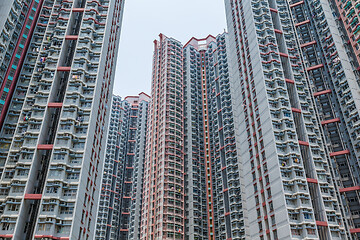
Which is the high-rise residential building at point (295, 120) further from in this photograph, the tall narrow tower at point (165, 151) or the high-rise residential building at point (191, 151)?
the tall narrow tower at point (165, 151)

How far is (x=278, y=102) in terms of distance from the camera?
73750mm

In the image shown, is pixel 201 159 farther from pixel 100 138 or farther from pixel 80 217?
pixel 80 217

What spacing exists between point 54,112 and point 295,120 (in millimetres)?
50484

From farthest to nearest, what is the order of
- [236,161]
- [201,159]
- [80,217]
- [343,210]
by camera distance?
[201,159], [236,161], [343,210], [80,217]

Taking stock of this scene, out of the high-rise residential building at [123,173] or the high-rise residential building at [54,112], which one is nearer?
the high-rise residential building at [54,112]

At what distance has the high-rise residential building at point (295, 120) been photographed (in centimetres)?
6375

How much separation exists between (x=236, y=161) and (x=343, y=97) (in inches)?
1287

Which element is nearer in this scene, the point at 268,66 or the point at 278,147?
the point at 278,147

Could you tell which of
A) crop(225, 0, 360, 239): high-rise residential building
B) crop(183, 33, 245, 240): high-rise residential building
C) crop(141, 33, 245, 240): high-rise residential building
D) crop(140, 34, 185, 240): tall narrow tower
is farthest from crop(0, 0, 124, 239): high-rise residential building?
crop(183, 33, 245, 240): high-rise residential building

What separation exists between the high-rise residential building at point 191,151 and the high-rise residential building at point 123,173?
12967 millimetres

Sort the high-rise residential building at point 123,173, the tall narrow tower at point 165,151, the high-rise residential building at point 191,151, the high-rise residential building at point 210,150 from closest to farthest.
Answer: the high-rise residential building at point 210,150 → the high-rise residential building at point 191,151 → the tall narrow tower at point 165,151 → the high-rise residential building at point 123,173

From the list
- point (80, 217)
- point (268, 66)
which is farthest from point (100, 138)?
point (268, 66)

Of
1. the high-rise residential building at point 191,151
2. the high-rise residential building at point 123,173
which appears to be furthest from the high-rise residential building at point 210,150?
the high-rise residential building at point 123,173

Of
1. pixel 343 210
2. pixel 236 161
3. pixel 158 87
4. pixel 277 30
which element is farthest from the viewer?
pixel 158 87
